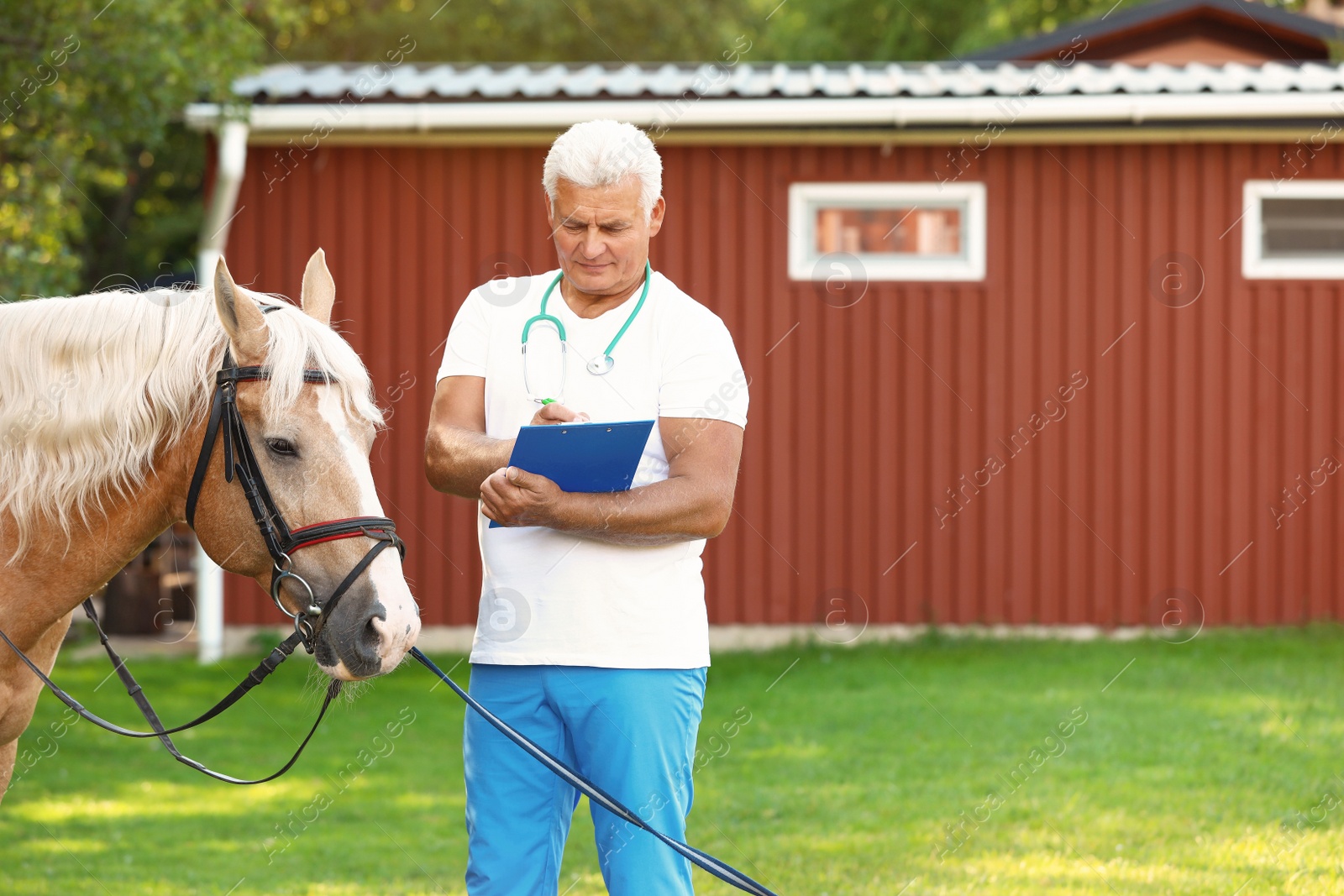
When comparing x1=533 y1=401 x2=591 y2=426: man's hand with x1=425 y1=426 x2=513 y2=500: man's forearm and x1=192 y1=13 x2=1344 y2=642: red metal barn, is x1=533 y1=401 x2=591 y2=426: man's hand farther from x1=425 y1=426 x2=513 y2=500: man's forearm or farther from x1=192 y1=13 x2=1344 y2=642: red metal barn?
x1=192 y1=13 x2=1344 y2=642: red metal barn

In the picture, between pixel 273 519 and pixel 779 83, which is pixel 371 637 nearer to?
pixel 273 519

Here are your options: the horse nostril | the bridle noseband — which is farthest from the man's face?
the horse nostril

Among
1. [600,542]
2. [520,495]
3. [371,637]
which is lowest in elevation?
[371,637]

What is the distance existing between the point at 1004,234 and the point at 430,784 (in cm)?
510

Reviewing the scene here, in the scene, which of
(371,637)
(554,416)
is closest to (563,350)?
(554,416)

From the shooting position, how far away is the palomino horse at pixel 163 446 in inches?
83.4

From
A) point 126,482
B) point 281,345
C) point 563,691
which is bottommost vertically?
point 563,691

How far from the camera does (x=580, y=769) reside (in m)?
2.25

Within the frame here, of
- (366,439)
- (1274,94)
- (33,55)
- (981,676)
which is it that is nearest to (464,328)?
(366,439)

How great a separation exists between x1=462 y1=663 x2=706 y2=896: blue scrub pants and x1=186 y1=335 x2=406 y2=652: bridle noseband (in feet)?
1.14

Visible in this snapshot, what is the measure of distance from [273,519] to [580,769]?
0.73 m

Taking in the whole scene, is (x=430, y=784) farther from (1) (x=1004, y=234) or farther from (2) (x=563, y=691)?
(1) (x=1004, y=234)

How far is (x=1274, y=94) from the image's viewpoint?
7363 millimetres

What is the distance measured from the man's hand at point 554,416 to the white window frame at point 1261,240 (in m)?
7.12
